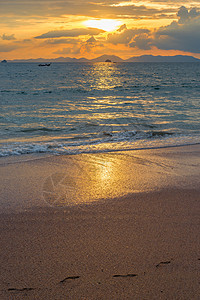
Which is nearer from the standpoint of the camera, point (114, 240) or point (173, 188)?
point (114, 240)

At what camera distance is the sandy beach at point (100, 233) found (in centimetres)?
234

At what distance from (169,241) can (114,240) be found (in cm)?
57

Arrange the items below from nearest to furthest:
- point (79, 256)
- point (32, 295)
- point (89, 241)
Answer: point (32, 295)
point (79, 256)
point (89, 241)

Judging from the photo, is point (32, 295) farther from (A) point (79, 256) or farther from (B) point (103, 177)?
(B) point (103, 177)

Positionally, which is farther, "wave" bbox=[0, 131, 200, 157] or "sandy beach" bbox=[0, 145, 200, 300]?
"wave" bbox=[0, 131, 200, 157]

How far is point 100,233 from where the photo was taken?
3105 millimetres

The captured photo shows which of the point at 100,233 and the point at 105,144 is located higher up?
the point at 100,233

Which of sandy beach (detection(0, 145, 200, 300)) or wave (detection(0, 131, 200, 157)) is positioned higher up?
sandy beach (detection(0, 145, 200, 300))

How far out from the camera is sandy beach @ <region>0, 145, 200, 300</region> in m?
2.34

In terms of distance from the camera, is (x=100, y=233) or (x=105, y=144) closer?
(x=100, y=233)

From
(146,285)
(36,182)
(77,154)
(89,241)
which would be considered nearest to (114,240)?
(89,241)

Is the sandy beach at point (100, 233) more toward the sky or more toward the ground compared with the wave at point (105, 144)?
more toward the sky

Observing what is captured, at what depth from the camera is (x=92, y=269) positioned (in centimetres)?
252

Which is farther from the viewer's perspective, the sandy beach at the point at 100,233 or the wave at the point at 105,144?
the wave at the point at 105,144
